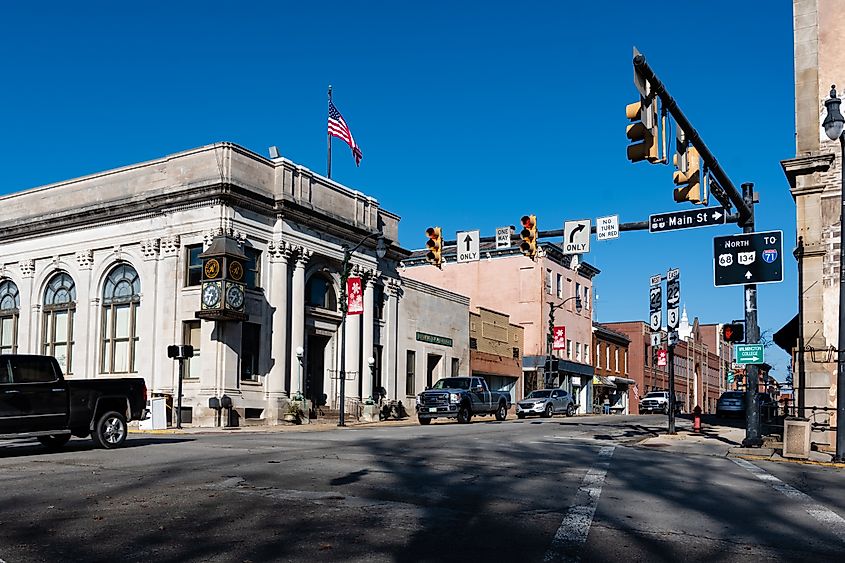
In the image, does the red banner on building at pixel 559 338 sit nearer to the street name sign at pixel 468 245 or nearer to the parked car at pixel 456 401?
the parked car at pixel 456 401

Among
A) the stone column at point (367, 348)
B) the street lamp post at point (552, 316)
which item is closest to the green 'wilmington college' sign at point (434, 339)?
the stone column at point (367, 348)

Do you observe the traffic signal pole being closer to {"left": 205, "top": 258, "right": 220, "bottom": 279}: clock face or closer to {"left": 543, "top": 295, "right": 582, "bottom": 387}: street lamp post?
{"left": 205, "top": 258, "right": 220, "bottom": 279}: clock face

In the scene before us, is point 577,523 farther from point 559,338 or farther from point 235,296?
point 559,338

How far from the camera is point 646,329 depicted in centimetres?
8375

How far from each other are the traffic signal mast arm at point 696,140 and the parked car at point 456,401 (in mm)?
17402

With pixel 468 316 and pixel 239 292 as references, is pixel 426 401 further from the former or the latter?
pixel 468 316

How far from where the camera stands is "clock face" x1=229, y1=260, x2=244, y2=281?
1307 inches

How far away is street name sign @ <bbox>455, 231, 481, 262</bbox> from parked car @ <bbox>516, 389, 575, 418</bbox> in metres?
18.6

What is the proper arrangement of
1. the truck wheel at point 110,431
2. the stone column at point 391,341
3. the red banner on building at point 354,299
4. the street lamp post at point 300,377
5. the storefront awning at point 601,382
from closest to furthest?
the truck wheel at point 110,431 → the red banner on building at point 354,299 → the street lamp post at point 300,377 → the stone column at point 391,341 → the storefront awning at point 601,382

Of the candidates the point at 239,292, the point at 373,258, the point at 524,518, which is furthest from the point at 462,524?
the point at 373,258

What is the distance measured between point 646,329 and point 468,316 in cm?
3594

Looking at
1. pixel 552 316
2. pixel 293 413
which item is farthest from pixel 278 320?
pixel 552 316

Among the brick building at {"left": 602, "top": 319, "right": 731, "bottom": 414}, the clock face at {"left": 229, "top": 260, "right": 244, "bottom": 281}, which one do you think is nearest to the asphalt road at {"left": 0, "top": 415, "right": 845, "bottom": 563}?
the clock face at {"left": 229, "top": 260, "right": 244, "bottom": 281}

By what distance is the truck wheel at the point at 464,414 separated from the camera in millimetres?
36688
